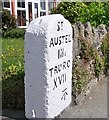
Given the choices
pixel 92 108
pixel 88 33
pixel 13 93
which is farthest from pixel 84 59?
pixel 13 93

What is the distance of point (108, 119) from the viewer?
4.84m

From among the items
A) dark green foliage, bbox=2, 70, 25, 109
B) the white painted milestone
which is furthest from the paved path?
the white painted milestone

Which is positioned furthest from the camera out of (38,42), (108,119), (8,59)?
(8,59)

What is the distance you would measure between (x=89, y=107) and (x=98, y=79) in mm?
1832

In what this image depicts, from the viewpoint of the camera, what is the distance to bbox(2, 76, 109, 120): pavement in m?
4.84

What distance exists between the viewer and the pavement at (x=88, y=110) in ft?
15.9

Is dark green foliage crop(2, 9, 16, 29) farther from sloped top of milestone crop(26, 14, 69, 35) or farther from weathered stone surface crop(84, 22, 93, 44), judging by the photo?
sloped top of milestone crop(26, 14, 69, 35)

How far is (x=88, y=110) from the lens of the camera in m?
5.23

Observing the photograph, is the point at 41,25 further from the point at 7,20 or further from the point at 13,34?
the point at 7,20

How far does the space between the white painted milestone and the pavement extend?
4.05 feet

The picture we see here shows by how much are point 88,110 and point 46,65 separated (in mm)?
2137

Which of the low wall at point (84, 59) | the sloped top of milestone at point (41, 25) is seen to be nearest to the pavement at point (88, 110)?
the low wall at point (84, 59)

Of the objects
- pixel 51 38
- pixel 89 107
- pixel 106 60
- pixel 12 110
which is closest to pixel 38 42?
pixel 51 38

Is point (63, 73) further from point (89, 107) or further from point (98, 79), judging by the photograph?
point (98, 79)
